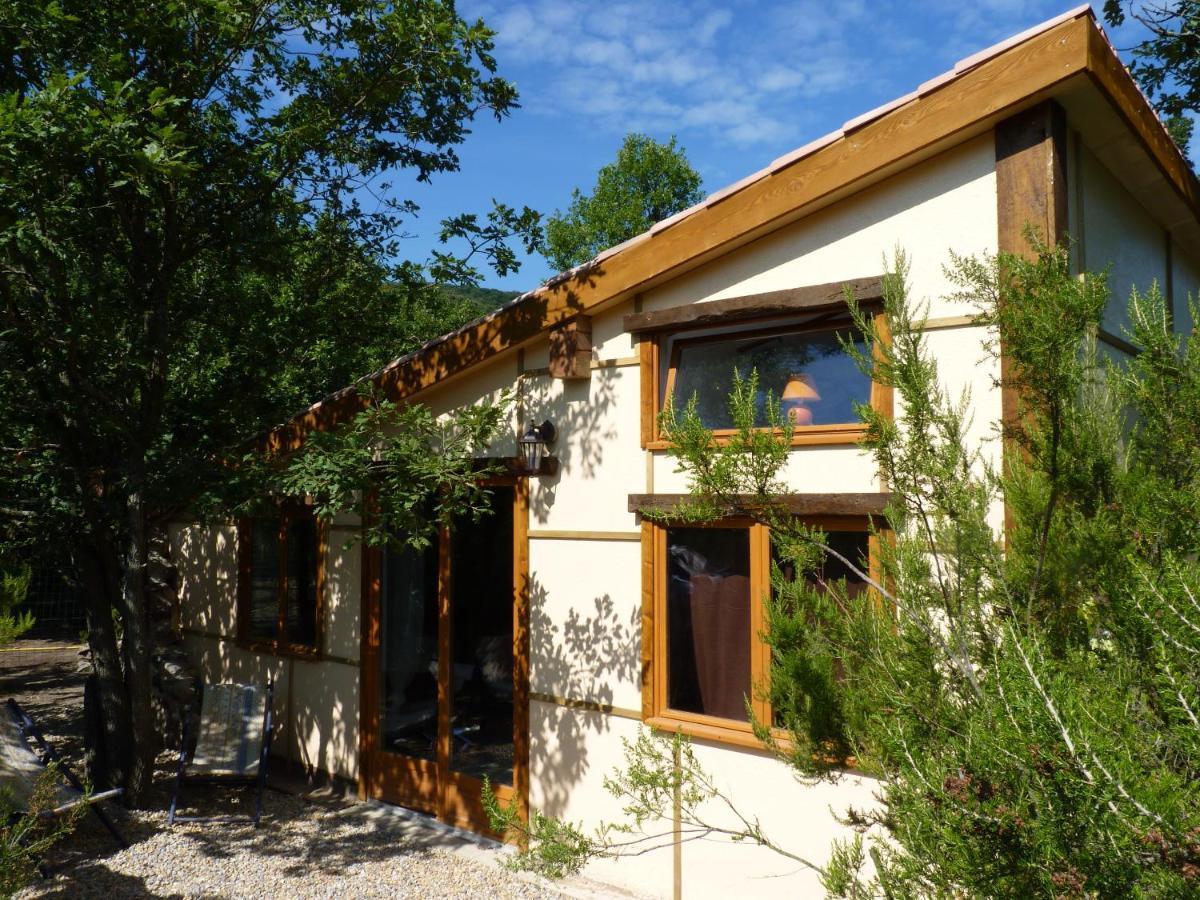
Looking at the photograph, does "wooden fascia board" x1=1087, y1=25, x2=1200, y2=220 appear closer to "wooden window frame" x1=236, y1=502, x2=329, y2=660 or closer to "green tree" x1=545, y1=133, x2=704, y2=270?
"wooden window frame" x1=236, y1=502, x2=329, y2=660

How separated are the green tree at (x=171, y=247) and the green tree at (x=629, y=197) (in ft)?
53.1

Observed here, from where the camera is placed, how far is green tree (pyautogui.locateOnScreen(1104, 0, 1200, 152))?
34.0 ft

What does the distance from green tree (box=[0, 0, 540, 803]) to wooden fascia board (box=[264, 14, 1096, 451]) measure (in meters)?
1.57

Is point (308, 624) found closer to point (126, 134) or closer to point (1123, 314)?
point (126, 134)

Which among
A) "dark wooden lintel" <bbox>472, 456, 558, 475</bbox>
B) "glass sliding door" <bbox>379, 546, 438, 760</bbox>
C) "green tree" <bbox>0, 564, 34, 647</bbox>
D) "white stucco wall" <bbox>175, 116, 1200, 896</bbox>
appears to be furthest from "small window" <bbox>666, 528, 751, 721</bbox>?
"green tree" <bbox>0, 564, 34, 647</bbox>

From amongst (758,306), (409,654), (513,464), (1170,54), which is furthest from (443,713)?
(1170,54)

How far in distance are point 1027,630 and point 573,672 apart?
12.3 feet

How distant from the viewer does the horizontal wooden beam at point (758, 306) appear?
4664 millimetres

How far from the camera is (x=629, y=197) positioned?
23859mm

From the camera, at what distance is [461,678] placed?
6711 millimetres

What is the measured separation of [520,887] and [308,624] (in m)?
3.53

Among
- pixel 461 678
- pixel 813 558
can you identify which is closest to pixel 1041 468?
pixel 813 558

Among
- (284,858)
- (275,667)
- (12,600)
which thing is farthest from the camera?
(275,667)

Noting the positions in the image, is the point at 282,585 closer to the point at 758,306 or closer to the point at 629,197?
the point at 758,306
